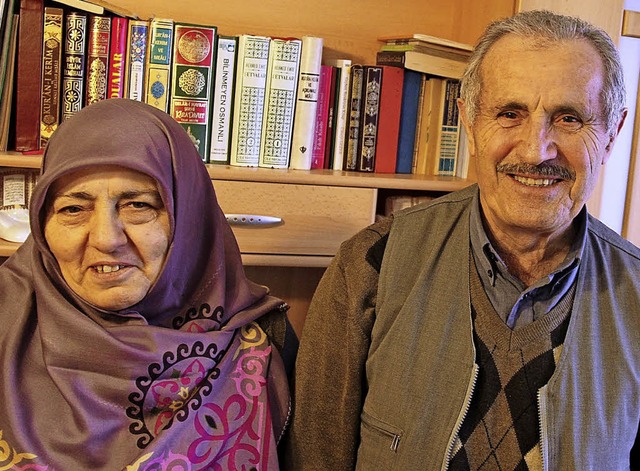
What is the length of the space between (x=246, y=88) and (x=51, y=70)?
46cm

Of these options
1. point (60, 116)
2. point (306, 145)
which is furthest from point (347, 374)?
point (60, 116)

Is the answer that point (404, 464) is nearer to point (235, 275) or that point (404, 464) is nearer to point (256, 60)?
point (235, 275)

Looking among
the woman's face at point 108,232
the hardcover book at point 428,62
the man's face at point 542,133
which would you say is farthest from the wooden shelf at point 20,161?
the man's face at point 542,133

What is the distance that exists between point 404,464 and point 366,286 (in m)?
0.30

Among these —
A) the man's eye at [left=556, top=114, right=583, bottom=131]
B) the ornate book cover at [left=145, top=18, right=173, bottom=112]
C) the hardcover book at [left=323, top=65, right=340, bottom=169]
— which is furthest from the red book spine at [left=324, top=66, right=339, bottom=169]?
the man's eye at [left=556, top=114, right=583, bottom=131]

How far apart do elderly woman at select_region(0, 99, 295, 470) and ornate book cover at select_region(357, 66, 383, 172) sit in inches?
30.0

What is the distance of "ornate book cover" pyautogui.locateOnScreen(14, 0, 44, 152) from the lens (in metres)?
1.88

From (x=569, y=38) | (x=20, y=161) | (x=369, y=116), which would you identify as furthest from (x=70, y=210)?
(x=369, y=116)

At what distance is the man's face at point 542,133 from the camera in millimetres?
1337

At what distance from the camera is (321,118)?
84.7 inches

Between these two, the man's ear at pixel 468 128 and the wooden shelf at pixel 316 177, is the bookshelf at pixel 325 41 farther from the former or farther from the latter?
the man's ear at pixel 468 128

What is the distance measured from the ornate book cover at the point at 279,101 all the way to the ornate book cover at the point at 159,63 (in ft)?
0.80

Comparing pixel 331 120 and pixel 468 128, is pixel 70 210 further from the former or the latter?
pixel 331 120

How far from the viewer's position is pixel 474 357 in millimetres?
1339
